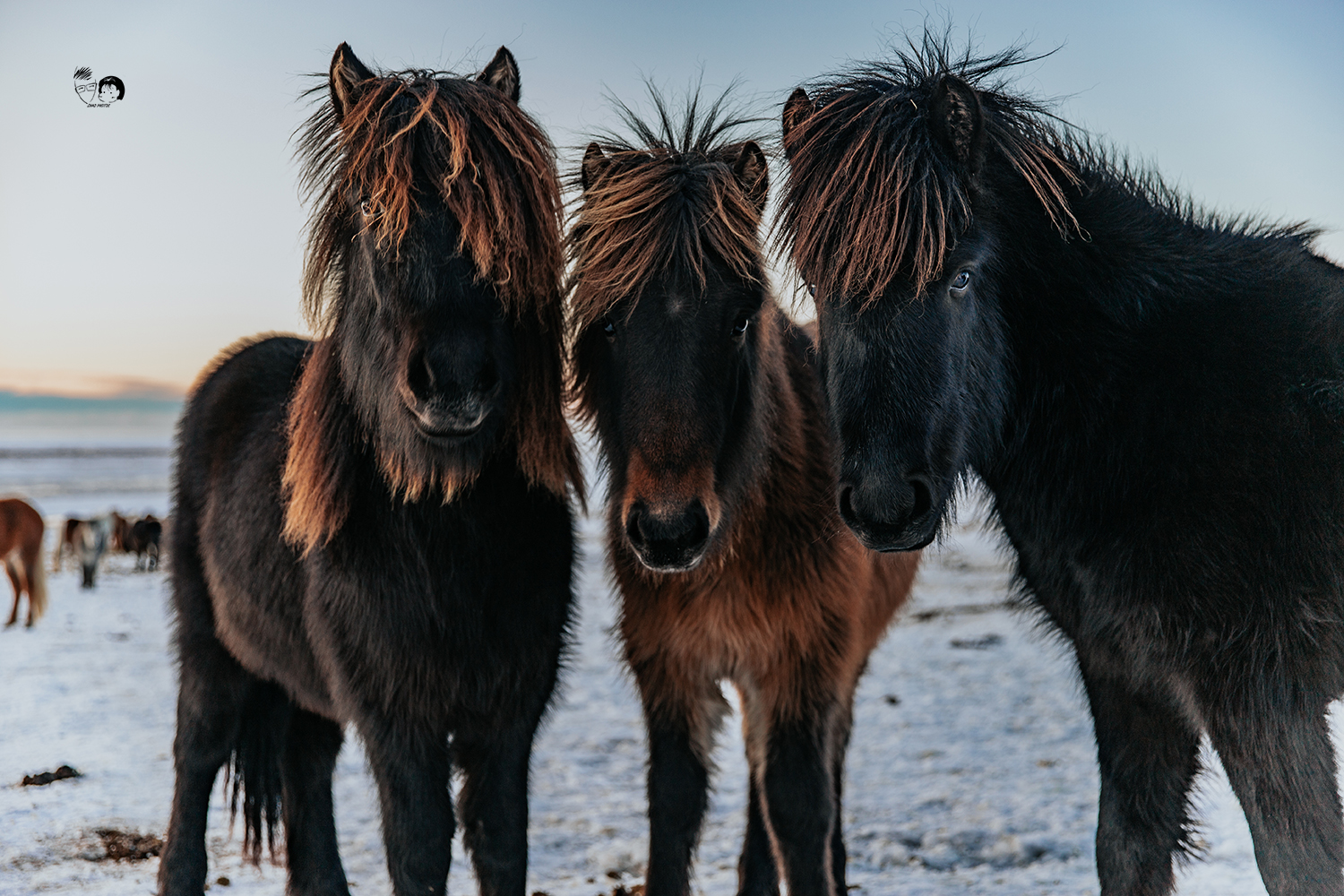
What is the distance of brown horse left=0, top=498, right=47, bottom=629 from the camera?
34.5 feet

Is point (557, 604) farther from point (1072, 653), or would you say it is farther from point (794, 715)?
point (1072, 653)

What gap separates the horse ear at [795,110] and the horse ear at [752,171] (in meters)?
0.25

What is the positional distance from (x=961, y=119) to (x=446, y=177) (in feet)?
4.44

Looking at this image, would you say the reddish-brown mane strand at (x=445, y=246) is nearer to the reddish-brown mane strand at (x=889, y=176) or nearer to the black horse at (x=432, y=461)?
the black horse at (x=432, y=461)

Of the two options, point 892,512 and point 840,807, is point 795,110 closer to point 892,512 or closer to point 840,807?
point 892,512

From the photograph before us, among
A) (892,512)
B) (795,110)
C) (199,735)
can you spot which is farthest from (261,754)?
(795,110)

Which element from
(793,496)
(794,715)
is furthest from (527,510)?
(794,715)

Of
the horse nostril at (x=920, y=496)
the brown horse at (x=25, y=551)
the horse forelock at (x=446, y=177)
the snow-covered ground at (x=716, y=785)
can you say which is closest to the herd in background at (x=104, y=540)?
the brown horse at (x=25, y=551)

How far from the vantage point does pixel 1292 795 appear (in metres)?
2.08

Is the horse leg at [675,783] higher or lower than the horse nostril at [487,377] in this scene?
lower

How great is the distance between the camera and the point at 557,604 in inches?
113

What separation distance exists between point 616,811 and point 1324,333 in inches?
148

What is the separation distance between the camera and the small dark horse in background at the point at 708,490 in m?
2.65

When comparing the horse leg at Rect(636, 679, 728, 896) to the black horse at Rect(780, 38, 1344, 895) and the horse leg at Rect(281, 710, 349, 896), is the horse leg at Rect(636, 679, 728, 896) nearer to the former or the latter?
the black horse at Rect(780, 38, 1344, 895)
